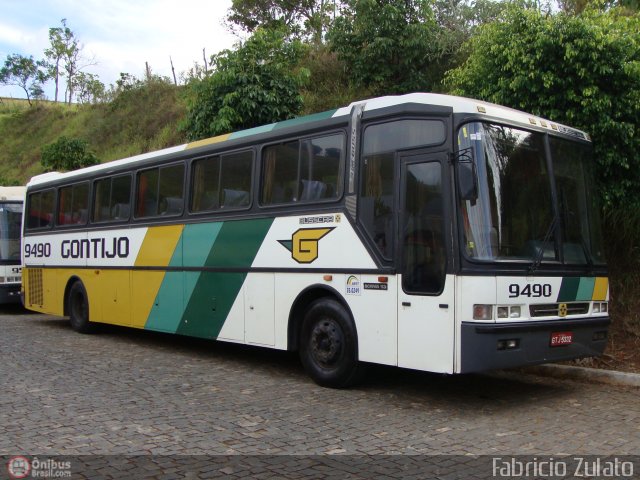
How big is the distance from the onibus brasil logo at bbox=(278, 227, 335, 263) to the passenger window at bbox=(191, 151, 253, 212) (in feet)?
3.69

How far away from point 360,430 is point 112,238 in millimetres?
7310

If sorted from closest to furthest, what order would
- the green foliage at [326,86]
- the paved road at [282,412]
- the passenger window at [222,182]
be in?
the paved road at [282,412], the passenger window at [222,182], the green foliage at [326,86]

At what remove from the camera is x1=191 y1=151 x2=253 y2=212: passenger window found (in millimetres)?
8891

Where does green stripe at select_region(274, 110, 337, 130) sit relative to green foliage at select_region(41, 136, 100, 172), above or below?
below

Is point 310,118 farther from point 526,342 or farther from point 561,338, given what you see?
point 561,338

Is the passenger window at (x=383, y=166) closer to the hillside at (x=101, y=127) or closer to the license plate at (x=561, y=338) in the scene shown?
the license plate at (x=561, y=338)

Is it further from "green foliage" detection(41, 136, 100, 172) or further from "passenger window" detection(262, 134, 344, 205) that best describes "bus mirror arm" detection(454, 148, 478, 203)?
"green foliage" detection(41, 136, 100, 172)

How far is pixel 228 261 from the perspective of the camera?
29.6ft

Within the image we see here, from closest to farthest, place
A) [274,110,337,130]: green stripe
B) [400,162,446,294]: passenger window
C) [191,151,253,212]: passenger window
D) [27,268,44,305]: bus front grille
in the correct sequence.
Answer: [400,162,446,294]: passenger window → [274,110,337,130]: green stripe → [191,151,253,212]: passenger window → [27,268,44,305]: bus front grille

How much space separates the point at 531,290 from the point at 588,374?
214 cm

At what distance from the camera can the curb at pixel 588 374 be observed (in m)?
7.54

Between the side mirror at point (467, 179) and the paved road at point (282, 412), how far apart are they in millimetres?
2170

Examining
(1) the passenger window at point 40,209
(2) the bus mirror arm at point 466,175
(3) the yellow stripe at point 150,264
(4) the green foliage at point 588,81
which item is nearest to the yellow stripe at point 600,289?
(2) the bus mirror arm at point 466,175

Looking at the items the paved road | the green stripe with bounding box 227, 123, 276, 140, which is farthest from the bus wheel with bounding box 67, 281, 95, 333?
the green stripe with bounding box 227, 123, 276, 140
